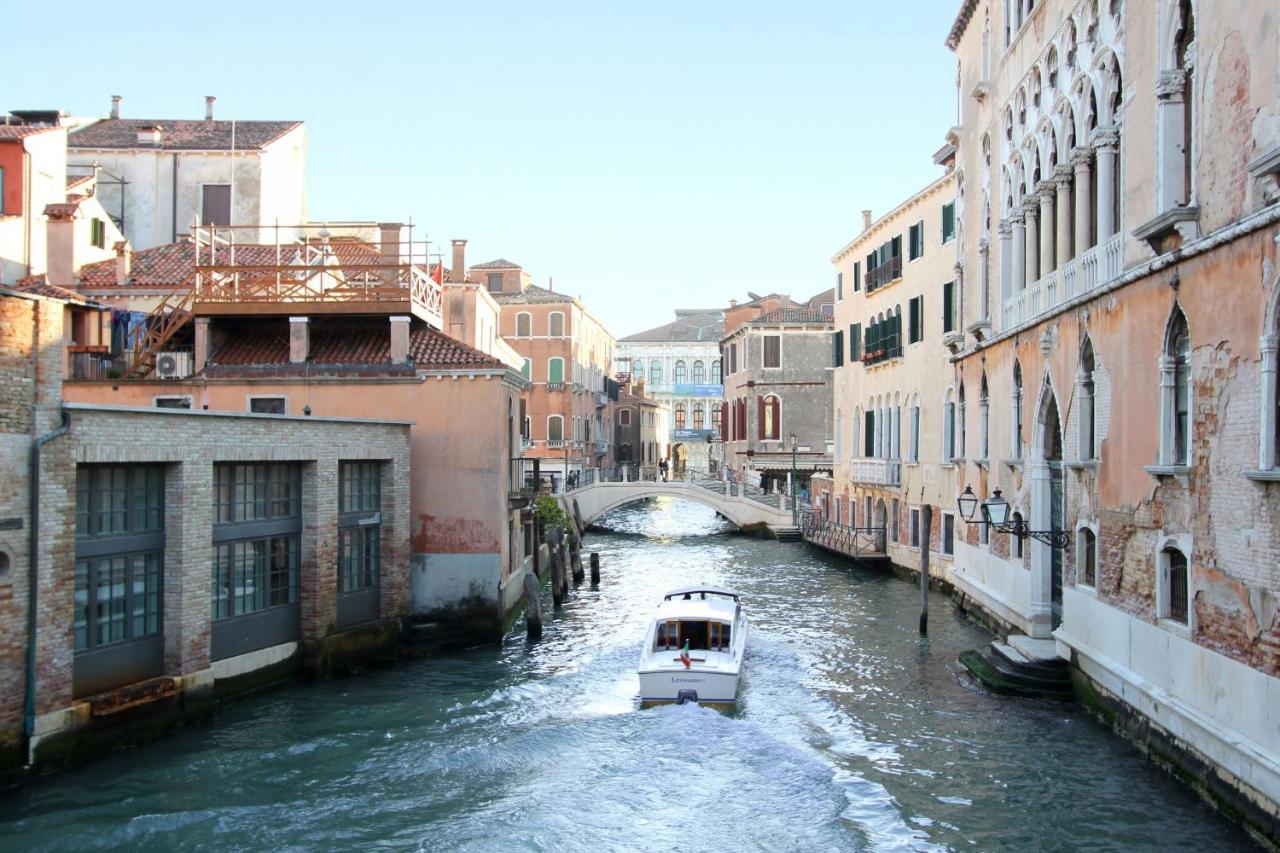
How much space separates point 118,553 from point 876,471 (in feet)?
78.8

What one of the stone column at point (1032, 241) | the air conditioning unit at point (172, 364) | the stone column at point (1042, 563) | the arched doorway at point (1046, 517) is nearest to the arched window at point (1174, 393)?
the arched doorway at point (1046, 517)

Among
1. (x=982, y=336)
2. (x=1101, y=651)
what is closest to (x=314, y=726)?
(x=1101, y=651)

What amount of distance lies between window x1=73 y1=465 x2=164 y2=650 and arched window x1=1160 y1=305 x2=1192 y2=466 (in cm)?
1204

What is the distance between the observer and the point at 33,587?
12.8 metres

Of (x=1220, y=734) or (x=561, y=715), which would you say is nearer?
(x=1220, y=734)

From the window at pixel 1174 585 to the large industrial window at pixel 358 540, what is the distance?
12.2 metres

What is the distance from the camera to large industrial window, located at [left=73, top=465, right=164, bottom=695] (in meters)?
13.9

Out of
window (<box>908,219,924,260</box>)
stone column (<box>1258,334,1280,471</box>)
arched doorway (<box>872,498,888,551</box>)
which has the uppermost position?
window (<box>908,219,924,260</box>)

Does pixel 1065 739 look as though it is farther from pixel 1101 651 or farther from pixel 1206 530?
pixel 1206 530

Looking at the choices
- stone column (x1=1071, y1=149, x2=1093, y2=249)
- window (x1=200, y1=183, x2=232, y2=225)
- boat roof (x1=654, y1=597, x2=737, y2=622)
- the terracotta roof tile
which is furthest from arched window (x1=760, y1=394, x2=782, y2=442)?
stone column (x1=1071, y1=149, x2=1093, y2=249)

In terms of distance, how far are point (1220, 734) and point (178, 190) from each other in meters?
31.0

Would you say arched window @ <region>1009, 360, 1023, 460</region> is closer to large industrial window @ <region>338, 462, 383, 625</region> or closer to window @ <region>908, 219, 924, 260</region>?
large industrial window @ <region>338, 462, 383, 625</region>

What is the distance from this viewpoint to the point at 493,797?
13016 millimetres

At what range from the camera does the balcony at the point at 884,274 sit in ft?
111
